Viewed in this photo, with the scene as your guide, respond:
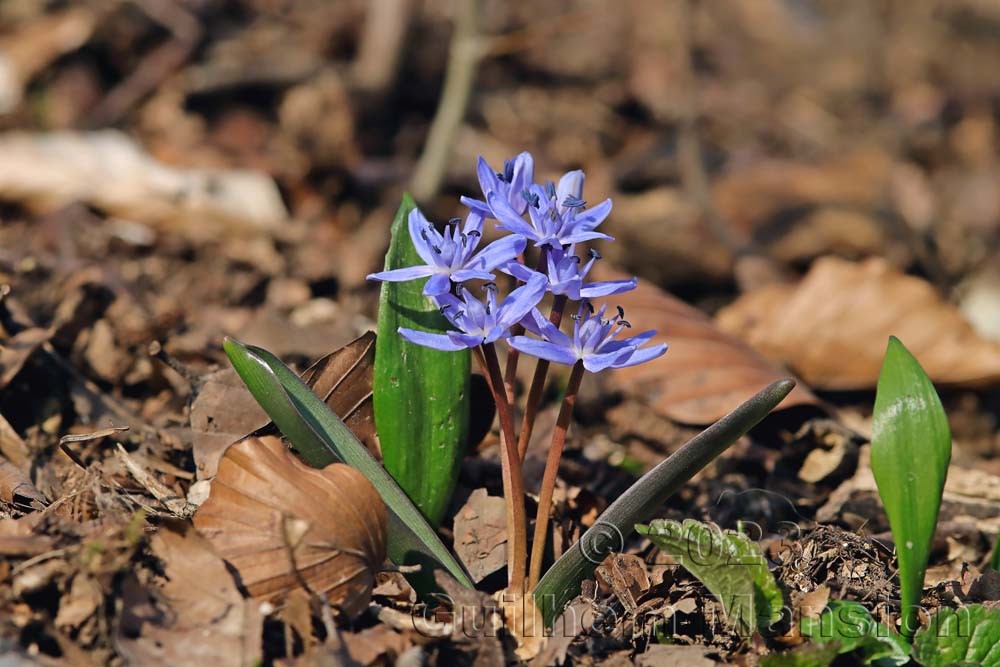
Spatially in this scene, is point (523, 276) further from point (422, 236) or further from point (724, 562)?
point (724, 562)

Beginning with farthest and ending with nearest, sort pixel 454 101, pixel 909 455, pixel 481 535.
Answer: pixel 454 101
pixel 481 535
pixel 909 455

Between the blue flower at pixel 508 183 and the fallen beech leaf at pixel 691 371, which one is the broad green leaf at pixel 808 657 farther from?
the fallen beech leaf at pixel 691 371

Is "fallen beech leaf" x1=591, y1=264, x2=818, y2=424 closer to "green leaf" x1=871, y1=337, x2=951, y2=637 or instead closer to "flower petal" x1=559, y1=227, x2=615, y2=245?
"green leaf" x1=871, y1=337, x2=951, y2=637

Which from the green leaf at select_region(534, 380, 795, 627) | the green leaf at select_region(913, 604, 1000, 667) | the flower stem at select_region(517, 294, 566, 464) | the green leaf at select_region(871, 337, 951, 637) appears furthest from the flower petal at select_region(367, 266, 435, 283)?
the green leaf at select_region(913, 604, 1000, 667)

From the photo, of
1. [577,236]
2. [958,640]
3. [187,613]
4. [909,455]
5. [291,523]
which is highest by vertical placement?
[577,236]

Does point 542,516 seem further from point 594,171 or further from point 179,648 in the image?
point 594,171

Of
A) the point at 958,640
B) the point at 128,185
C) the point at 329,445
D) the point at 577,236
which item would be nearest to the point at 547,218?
the point at 577,236

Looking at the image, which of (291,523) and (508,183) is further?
(508,183)

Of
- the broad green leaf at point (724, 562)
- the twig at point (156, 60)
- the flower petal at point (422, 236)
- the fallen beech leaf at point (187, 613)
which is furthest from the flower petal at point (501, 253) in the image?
the twig at point (156, 60)

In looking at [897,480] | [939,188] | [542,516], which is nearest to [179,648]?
[542,516]
